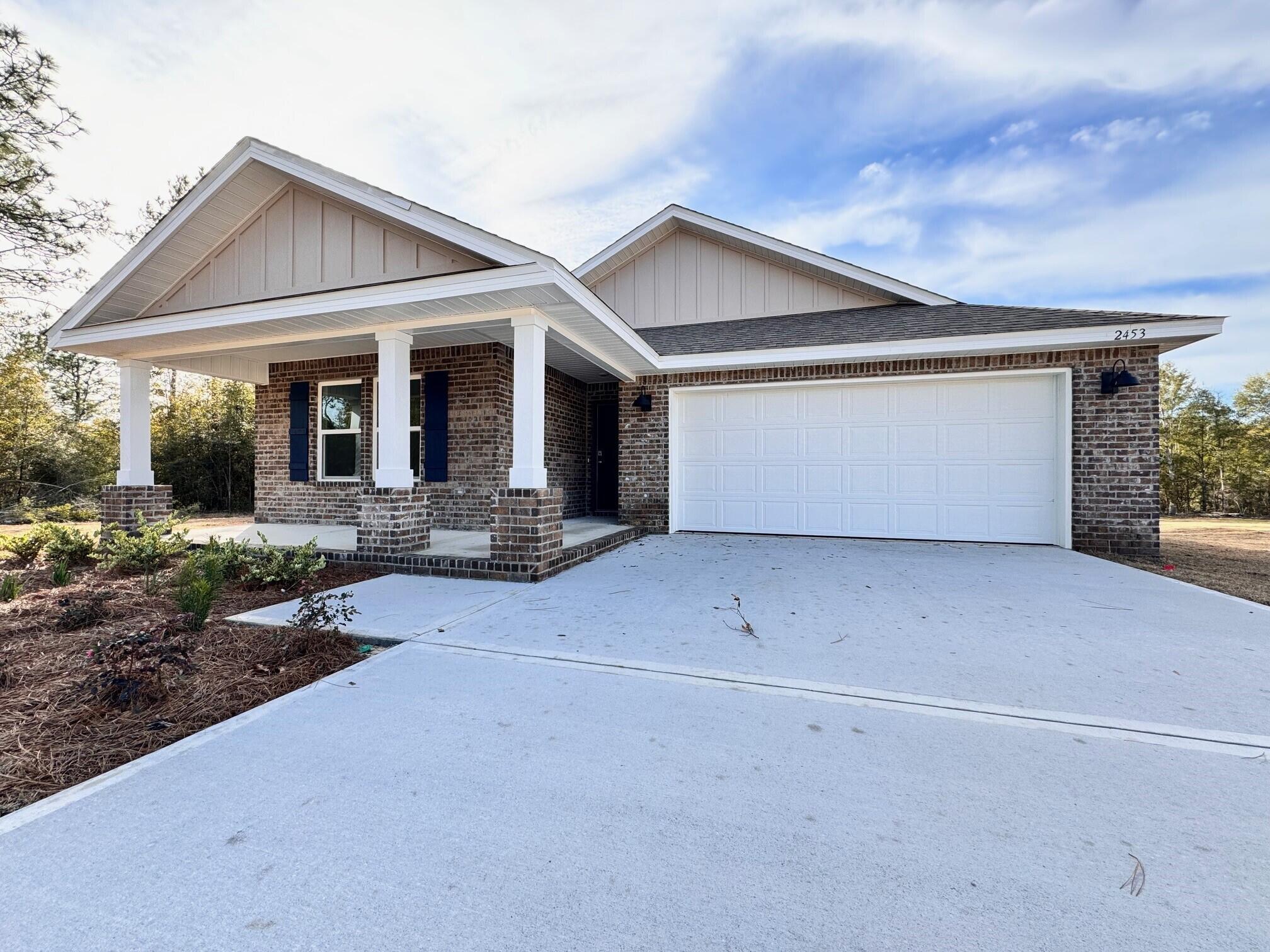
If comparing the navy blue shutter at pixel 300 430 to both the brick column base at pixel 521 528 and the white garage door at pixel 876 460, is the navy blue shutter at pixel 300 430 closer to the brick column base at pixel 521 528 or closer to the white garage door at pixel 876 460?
the brick column base at pixel 521 528

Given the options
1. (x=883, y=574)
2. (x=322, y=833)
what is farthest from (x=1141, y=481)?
(x=322, y=833)

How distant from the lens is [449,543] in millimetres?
6555

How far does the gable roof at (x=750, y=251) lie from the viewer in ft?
29.3

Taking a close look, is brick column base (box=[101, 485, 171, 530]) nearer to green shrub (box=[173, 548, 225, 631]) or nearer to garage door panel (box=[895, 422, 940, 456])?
green shrub (box=[173, 548, 225, 631])

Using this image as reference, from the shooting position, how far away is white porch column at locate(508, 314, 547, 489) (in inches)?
208

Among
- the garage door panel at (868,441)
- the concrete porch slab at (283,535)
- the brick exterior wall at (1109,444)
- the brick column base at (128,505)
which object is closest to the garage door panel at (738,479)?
the garage door panel at (868,441)

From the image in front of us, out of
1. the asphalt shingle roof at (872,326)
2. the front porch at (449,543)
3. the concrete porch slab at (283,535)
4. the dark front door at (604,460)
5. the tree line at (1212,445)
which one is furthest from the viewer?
the tree line at (1212,445)

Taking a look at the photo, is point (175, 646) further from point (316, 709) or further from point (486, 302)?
point (486, 302)

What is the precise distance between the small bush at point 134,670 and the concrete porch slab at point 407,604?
3.15ft

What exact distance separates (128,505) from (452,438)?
4.28m

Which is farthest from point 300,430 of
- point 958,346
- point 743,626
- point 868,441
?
point 958,346

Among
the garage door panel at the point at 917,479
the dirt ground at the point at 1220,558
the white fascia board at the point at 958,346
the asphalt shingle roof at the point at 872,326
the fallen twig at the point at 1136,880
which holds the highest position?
the asphalt shingle roof at the point at 872,326

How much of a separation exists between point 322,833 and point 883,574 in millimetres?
5064

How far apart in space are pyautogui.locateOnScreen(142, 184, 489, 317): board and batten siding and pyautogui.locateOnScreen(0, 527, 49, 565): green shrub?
116 inches
